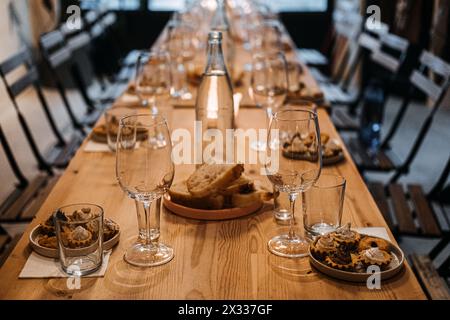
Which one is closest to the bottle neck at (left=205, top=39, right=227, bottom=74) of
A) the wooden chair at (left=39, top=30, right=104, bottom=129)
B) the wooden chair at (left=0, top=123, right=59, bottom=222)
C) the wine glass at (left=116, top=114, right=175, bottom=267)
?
the wine glass at (left=116, top=114, right=175, bottom=267)

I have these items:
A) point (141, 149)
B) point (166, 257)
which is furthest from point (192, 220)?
point (141, 149)

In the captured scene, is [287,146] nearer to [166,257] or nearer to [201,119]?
[166,257]

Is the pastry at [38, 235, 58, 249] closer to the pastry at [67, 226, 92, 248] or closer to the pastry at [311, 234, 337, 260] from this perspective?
the pastry at [67, 226, 92, 248]

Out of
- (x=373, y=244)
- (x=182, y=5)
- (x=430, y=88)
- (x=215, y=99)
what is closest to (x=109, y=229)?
(x=373, y=244)

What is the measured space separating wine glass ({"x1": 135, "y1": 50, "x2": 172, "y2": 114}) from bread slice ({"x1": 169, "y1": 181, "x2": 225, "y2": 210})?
82 cm

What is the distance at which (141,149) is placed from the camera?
1.19 meters

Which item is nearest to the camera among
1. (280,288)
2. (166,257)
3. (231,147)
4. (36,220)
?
(280,288)

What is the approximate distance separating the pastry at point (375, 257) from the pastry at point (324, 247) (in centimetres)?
5

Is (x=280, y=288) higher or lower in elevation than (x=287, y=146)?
lower

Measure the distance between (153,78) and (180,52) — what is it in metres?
0.97

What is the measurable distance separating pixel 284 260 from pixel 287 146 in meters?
0.22

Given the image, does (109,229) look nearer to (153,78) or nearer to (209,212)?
(209,212)

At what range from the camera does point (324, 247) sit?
1229 mm

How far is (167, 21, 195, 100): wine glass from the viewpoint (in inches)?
102
